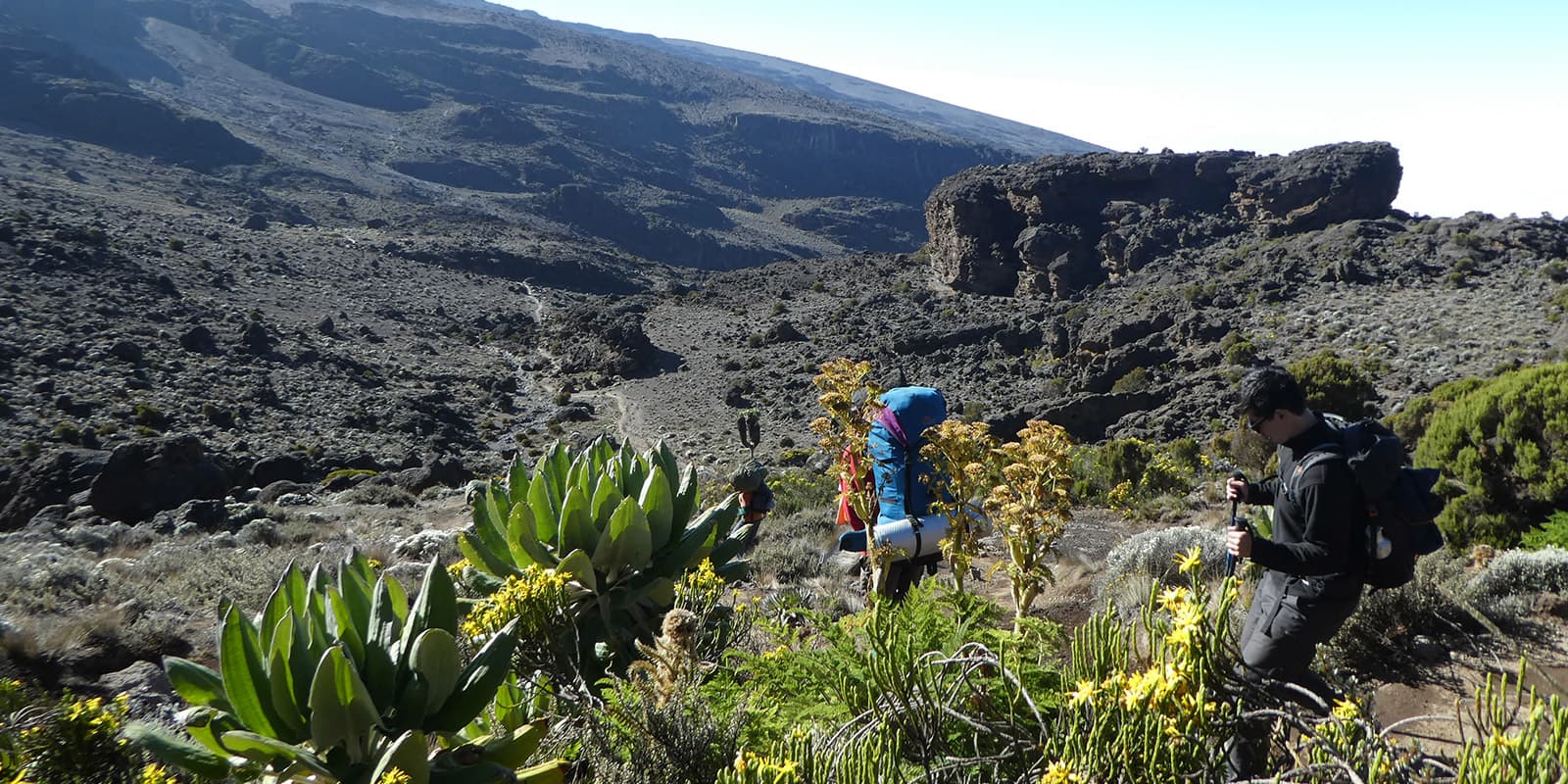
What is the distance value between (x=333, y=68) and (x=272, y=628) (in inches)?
4831

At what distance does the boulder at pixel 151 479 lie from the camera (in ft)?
43.8

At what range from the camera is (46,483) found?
14.3 m

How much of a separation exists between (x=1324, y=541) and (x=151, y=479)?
53.7 ft

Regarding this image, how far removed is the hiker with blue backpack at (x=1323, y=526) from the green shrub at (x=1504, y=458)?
4.83 meters

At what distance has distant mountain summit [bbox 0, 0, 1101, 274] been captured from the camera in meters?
64.6

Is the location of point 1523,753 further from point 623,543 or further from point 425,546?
point 425,546

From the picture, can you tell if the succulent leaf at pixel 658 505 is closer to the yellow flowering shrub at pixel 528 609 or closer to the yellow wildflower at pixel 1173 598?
the yellow flowering shrub at pixel 528 609

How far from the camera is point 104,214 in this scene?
129 ft

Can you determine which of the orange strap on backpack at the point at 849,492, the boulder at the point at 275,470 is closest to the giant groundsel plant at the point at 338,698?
the orange strap on backpack at the point at 849,492

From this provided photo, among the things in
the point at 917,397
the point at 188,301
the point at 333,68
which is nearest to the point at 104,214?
the point at 188,301

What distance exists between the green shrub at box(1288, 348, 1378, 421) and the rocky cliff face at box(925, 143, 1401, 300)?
19414 mm

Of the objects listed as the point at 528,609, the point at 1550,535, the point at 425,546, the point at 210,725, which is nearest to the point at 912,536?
the point at 528,609

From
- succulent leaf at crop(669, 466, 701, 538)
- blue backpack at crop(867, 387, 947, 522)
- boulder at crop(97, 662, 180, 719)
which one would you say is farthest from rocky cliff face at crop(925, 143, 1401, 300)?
boulder at crop(97, 662, 180, 719)

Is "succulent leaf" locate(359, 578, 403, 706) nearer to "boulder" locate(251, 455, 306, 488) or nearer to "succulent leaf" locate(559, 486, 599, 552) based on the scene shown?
"succulent leaf" locate(559, 486, 599, 552)
